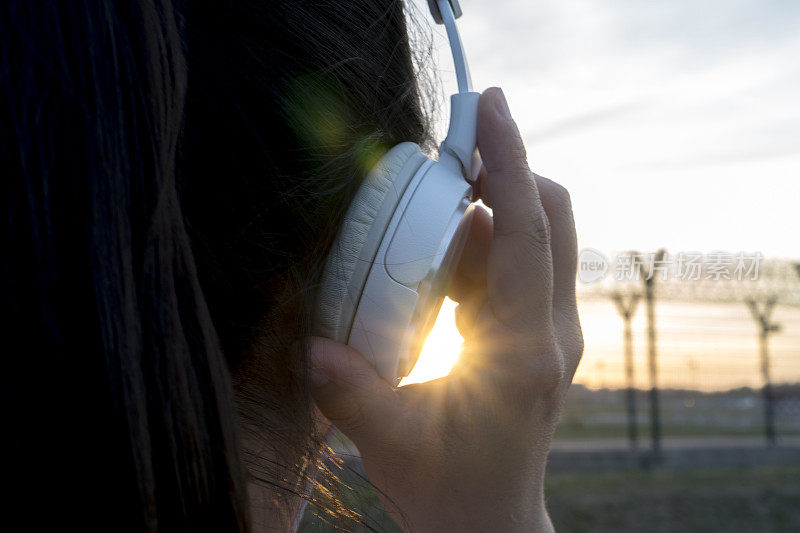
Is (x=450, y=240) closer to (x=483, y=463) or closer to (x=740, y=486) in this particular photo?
(x=483, y=463)

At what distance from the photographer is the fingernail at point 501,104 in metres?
0.97

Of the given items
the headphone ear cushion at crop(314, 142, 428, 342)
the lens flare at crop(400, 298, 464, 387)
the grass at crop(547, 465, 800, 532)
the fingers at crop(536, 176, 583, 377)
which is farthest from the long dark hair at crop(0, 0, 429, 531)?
the grass at crop(547, 465, 800, 532)

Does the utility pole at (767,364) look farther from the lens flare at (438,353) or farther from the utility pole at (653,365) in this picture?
the lens flare at (438,353)

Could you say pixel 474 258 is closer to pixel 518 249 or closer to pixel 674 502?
pixel 518 249

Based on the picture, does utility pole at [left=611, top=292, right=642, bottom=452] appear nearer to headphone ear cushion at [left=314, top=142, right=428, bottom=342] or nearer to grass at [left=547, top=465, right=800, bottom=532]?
grass at [left=547, top=465, right=800, bottom=532]

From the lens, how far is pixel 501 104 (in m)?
0.98

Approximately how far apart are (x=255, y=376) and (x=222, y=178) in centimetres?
22

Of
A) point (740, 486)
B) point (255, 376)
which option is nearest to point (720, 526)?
point (740, 486)

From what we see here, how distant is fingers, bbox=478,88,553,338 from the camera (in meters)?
0.89

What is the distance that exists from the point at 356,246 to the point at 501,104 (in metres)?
A: 0.34

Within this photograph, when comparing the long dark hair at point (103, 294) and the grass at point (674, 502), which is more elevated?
the long dark hair at point (103, 294)

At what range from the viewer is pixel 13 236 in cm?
43

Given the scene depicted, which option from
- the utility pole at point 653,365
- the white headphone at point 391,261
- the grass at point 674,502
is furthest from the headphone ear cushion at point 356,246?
the utility pole at point 653,365

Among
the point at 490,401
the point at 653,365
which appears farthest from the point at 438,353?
the point at 653,365
